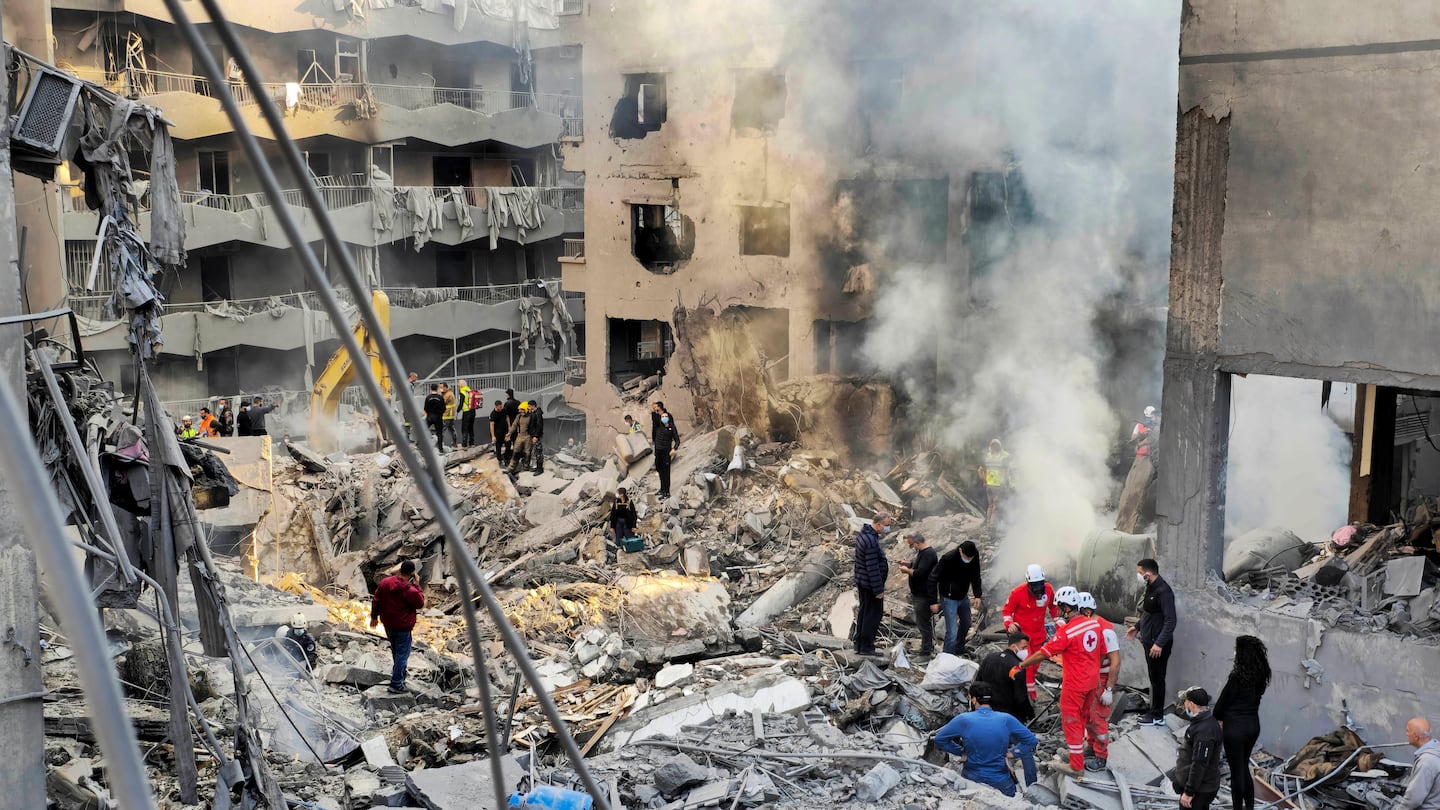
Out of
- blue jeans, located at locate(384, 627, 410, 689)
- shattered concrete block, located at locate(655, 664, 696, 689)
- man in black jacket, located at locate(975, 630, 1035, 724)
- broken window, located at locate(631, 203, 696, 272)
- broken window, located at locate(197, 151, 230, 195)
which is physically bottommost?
shattered concrete block, located at locate(655, 664, 696, 689)

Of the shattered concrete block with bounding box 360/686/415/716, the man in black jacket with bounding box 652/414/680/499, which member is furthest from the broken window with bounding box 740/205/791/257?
the shattered concrete block with bounding box 360/686/415/716

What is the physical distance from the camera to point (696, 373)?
24375mm

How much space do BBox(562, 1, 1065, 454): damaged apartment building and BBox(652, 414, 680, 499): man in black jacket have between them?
3.09m

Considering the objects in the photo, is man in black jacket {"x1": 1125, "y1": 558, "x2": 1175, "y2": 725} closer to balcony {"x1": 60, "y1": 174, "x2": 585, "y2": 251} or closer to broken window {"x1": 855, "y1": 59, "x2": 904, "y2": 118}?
broken window {"x1": 855, "y1": 59, "x2": 904, "y2": 118}

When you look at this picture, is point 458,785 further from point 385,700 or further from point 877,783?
point 385,700

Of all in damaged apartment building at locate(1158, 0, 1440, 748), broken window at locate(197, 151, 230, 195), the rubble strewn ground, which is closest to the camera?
the rubble strewn ground

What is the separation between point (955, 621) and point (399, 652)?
4956mm

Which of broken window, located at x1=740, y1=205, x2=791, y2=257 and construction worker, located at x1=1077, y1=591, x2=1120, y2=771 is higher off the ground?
broken window, located at x1=740, y1=205, x2=791, y2=257

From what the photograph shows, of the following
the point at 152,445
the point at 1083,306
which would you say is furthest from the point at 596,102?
the point at 152,445

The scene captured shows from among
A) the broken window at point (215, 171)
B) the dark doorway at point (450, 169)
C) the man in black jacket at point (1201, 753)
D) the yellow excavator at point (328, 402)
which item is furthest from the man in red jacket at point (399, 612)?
the dark doorway at point (450, 169)

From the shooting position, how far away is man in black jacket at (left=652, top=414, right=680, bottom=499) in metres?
18.8

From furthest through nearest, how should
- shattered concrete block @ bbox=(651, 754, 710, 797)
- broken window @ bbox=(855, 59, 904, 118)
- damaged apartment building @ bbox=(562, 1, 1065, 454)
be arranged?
broken window @ bbox=(855, 59, 904, 118) → damaged apartment building @ bbox=(562, 1, 1065, 454) → shattered concrete block @ bbox=(651, 754, 710, 797)

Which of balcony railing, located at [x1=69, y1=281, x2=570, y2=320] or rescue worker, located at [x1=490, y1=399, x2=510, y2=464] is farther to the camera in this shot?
balcony railing, located at [x1=69, y1=281, x2=570, y2=320]

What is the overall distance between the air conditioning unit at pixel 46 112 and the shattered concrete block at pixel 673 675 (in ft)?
22.1
